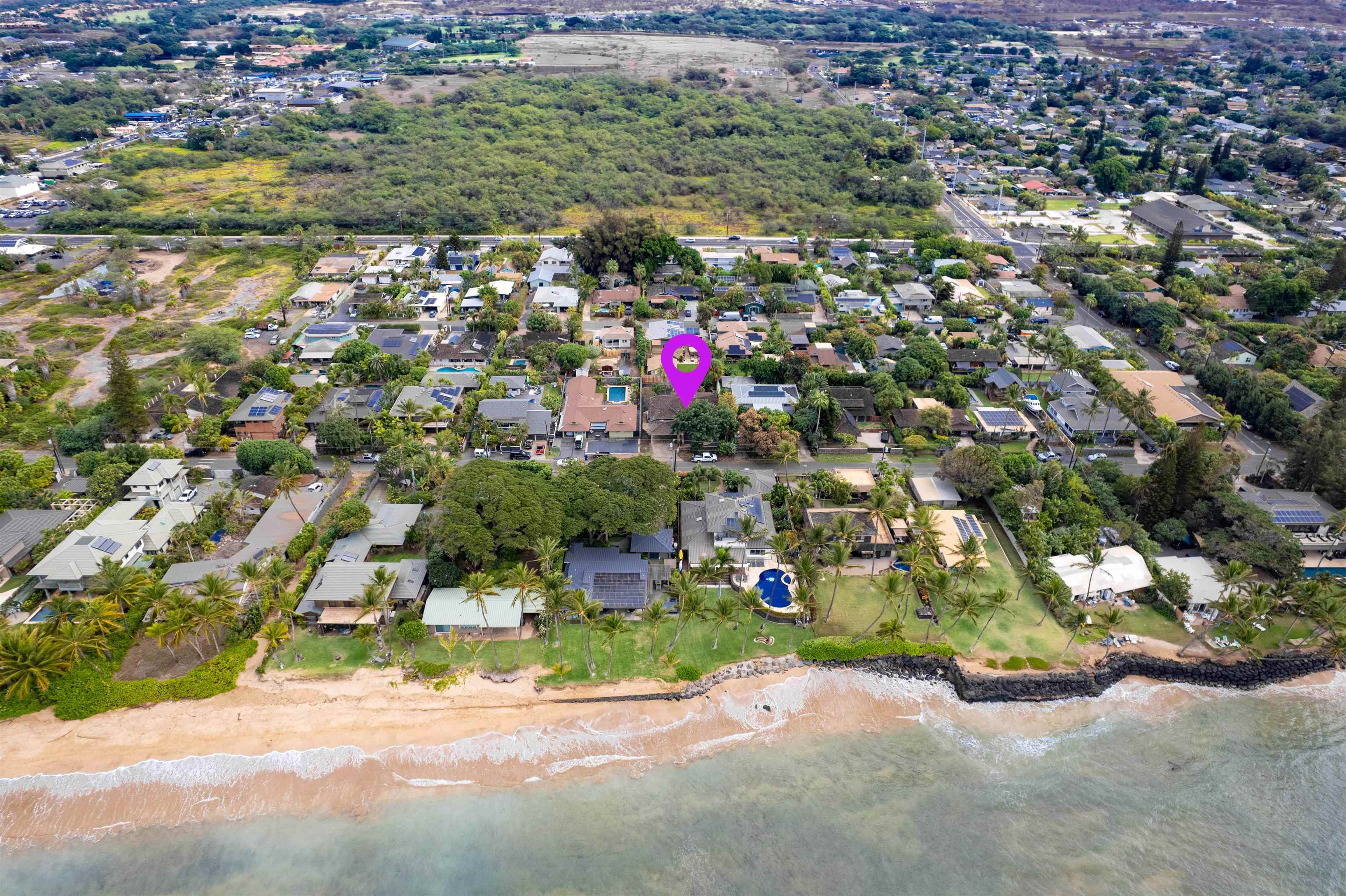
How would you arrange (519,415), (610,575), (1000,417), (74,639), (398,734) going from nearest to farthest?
(74,639)
(398,734)
(610,575)
(519,415)
(1000,417)

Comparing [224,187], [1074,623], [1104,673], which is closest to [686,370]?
[1074,623]

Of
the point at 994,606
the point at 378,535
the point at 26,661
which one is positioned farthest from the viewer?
the point at 378,535

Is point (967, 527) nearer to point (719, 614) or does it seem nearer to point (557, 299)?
point (719, 614)

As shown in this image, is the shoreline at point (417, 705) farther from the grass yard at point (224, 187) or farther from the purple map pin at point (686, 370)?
the grass yard at point (224, 187)

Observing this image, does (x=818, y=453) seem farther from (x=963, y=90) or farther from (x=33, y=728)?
(x=963, y=90)

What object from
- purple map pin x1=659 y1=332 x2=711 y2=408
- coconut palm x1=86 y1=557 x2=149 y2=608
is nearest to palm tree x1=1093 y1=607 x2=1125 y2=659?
purple map pin x1=659 y1=332 x2=711 y2=408

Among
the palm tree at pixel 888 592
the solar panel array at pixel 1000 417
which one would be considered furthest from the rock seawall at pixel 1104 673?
the solar panel array at pixel 1000 417

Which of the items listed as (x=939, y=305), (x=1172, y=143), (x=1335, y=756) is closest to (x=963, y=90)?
(x=1172, y=143)
